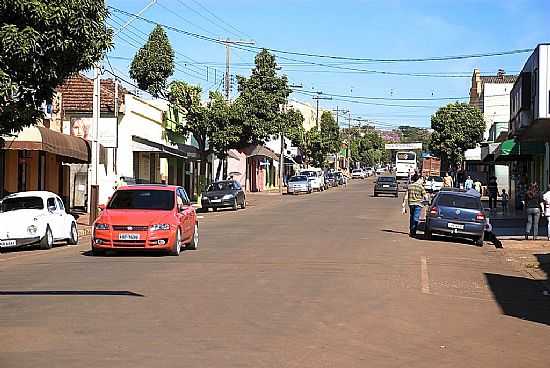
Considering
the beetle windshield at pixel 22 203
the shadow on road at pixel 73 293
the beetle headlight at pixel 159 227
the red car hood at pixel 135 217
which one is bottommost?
the shadow on road at pixel 73 293

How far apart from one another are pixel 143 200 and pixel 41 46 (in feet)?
14.0

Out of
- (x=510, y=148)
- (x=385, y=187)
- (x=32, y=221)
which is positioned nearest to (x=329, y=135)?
(x=385, y=187)

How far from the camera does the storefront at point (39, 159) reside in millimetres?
29953

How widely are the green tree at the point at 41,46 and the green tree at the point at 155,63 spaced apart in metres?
33.4

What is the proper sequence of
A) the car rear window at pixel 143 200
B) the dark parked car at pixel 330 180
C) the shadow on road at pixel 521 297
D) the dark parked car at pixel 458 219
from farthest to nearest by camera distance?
the dark parked car at pixel 330 180, the dark parked car at pixel 458 219, the car rear window at pixel 143 200, the shadow on road at pixel 521 297

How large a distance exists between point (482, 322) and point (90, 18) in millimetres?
11508

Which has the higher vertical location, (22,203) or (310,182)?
A: (310,182)

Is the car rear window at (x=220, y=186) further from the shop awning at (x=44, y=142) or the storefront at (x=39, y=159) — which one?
the shop awning at (x=44, y=142)

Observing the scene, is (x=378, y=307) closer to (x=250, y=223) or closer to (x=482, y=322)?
(x=482, y=322)

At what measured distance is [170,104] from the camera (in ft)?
176

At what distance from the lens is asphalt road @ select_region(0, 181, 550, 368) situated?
30.2 feet

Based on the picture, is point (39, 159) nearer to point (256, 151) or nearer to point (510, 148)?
point (510, 148)

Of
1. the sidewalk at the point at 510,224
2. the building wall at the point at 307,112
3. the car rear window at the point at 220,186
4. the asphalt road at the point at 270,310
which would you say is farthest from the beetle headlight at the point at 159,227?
the building wall at the point at 307,112

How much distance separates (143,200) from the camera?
20.8 m
